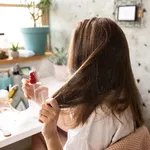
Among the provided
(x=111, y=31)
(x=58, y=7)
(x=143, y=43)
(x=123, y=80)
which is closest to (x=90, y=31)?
(x=111, y=31)

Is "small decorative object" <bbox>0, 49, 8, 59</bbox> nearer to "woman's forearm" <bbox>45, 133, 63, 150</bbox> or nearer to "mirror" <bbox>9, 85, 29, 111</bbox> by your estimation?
"mirror" <bbox>9, 85, 29, 111</bbox>

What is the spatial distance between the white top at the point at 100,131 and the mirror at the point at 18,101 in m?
0.54

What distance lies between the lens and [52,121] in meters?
0.68

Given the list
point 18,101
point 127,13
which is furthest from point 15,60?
point 127,13

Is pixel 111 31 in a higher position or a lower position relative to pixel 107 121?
higher

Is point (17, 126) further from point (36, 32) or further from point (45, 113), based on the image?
point (36, 32)

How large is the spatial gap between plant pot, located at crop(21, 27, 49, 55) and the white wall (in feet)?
0.47

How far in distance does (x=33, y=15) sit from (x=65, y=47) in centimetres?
35

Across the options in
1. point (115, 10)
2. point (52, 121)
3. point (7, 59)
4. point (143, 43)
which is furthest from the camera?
point (7, 59)

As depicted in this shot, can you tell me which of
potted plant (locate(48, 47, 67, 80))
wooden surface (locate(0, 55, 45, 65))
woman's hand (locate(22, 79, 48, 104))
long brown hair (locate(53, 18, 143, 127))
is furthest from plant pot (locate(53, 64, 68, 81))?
long brown hair (locate(53, 18, 143, 127))

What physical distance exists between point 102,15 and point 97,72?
0.84 meters

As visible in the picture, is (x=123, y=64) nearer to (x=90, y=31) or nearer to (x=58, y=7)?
(x=90, y=31)

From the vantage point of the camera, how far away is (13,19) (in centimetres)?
172

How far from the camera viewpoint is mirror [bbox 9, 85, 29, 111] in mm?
1175
